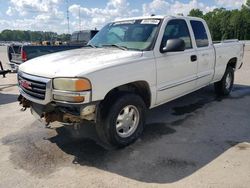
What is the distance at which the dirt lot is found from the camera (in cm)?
329

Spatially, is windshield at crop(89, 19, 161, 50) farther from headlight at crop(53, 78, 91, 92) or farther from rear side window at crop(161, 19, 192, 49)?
headlight at crop(53, 78, 91, 92)

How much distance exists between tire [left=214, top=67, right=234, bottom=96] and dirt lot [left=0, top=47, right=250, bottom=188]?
131cm

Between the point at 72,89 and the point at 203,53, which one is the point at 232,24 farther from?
the point at 72,89

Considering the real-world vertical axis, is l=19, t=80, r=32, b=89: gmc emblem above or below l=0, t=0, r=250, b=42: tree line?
below

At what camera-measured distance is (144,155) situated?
3881mm

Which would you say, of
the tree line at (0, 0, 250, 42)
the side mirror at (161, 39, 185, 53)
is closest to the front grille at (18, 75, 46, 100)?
the side mirror at (161, 39, 185, 53)

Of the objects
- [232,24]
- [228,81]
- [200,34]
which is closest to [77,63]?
[200,34]

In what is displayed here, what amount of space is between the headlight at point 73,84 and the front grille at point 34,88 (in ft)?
0.89

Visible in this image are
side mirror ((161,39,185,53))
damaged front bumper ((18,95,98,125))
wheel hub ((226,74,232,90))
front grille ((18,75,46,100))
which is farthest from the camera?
wheel hub ((226,74,232,90))

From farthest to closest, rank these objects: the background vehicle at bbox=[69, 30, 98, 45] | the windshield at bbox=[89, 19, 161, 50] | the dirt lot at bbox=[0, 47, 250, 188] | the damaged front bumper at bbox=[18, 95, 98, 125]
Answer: the background vehicle at bbox=[69, 30, 98, 45] → the windshield at bbox=[89, 19, 161, 50] → the damaged front bumper at bbox=[18, 95, 98, 125] → the dirt lot at bbox=[0, 47, 250, 188]

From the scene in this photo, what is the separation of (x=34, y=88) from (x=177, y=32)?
9.12ft

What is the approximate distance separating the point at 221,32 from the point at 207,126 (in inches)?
2949

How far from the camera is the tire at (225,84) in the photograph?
Result: 6.95 meters

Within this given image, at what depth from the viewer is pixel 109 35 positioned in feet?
17.0
